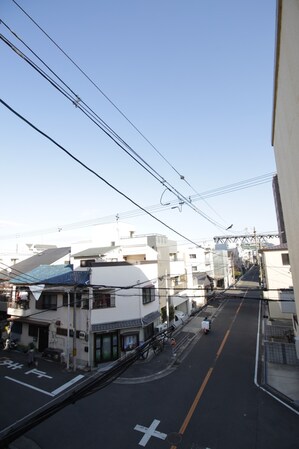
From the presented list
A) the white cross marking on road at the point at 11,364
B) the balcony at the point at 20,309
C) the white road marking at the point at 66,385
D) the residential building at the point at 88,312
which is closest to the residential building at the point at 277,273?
the residential building at the point at 88,312

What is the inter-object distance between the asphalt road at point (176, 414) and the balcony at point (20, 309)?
209 inches

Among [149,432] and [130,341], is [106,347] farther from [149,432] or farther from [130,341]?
[149,432]

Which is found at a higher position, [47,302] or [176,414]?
[47,302]

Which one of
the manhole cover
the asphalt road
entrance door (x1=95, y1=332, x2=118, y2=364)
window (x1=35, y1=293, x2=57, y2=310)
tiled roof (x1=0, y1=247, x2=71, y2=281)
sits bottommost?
the manhole cover

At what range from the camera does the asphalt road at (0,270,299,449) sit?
37.1 ft

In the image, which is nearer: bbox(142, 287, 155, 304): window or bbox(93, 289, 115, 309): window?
bbox(93, 289, 115, 309): window

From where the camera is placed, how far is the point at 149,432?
1201 cm

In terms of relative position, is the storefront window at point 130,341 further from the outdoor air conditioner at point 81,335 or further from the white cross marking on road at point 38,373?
the white cross marking on road at point 38,373

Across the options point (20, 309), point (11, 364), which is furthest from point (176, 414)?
point (20, 309)

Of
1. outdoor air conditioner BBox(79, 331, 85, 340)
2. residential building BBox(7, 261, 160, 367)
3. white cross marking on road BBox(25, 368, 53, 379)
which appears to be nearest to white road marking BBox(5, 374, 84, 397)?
white cross marking on road BBox(25, 368, 53, 379)

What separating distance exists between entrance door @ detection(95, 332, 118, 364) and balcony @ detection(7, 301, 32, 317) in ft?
26.9

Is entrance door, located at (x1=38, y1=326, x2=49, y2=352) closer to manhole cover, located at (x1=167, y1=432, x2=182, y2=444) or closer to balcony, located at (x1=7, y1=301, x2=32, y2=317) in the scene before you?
balcony, located at (x1=7, y1=301, x2=32, y2=317)

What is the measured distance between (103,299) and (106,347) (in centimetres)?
417

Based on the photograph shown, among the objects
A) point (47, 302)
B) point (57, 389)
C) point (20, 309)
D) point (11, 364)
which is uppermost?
point (47, 302)
